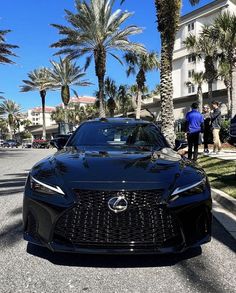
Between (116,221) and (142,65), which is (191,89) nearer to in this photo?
(142,65)

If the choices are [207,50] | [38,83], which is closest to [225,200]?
[207,50]

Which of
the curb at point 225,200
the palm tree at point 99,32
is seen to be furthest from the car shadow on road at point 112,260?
the palm tree at point 99,32

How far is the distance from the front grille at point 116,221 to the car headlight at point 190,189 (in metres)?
0.18

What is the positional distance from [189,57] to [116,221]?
48.3 meters

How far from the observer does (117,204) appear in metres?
3.73

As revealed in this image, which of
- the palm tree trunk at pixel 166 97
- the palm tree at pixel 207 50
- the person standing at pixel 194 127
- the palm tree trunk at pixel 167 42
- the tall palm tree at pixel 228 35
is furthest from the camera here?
the palm tree at pixel 207 50

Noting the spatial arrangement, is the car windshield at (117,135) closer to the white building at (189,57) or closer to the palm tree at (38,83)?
the white building at (189,57)

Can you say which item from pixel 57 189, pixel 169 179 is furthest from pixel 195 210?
pixel 57 189

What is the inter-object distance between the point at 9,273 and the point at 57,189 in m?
0.90

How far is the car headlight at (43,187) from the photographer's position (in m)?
3.91

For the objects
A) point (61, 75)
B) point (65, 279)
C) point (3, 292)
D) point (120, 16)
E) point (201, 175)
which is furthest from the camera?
point (61, 75)

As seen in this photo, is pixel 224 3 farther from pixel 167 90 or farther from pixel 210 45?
pixel 167 90

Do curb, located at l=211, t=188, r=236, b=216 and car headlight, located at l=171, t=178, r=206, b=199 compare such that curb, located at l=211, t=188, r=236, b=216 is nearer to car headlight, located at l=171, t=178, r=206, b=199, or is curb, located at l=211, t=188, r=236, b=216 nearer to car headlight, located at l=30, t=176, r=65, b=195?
car headlight, located at l=171, t=178, r=206, b=199

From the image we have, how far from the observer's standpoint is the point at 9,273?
13.0ft
